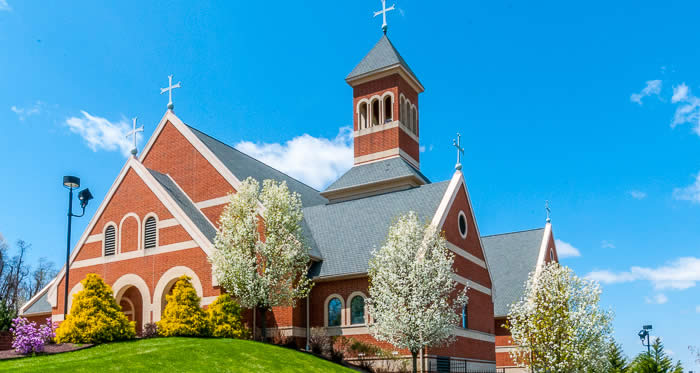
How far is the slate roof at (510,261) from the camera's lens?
42.5m

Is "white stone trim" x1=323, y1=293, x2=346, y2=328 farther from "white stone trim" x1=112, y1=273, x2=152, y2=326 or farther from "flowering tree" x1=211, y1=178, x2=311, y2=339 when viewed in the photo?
"white stone trim" x1=112, y1=273, x2=152, y2=326

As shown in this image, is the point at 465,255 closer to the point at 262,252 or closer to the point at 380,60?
the point at 262,252

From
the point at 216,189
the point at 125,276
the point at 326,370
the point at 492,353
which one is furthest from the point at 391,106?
the point at 326,370

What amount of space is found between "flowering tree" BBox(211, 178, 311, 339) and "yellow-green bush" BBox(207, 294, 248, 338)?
0.48 meters

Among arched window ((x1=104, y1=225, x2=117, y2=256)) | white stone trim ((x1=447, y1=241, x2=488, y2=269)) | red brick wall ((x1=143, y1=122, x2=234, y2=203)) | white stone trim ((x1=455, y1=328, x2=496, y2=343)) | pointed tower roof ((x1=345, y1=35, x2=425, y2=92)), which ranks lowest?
white stone trim ((x1=455, y1=328, x2=496, y2=343))

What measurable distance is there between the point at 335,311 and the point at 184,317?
7.73 metres

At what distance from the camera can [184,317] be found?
25.4 metres

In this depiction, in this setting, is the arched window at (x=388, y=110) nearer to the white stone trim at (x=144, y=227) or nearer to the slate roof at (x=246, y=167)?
the slate roof at (x=246, y=167)

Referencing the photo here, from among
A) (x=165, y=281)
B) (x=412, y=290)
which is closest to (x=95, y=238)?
(x=165, y=281)

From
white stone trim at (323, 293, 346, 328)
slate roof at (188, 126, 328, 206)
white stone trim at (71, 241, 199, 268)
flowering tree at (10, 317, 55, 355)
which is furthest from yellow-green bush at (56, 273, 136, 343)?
slate roof at (188, 126, 328, 206)

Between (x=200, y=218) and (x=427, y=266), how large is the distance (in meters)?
12.8

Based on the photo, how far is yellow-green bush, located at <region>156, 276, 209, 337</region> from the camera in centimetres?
2512

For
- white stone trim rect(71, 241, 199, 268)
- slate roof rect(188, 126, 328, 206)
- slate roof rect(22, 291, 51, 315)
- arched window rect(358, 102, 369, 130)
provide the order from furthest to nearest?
arched window rect(358, 102, 369, 130)
slate roof rect(22, 291, 51, 315)
slate roof rect(188, 126, 328, 206)
white stone trim rect(71, 241, 199, 268)

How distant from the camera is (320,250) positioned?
33031 millimetres
